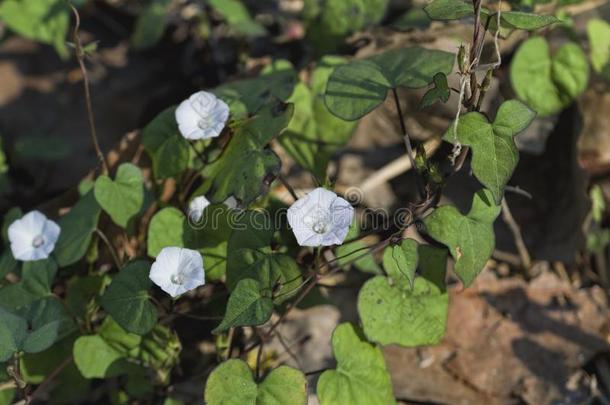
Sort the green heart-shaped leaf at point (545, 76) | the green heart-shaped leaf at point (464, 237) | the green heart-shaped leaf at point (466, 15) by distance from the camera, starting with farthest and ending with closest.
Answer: the green heart-shaped leaf at point (545, 76) < the green heart-shaped leaf at point (464, 237) < the green heart-shaped leaf at point (466, 15)

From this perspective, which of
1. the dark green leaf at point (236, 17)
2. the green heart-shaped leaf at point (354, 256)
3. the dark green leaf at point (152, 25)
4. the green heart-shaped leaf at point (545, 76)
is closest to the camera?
the green heart-shaped leaf at point (354, 256)

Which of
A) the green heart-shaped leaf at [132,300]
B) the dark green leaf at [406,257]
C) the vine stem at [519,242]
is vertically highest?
the dark green leaf at [406,257]

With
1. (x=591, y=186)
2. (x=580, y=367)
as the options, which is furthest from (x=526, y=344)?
(x=591, y=186)

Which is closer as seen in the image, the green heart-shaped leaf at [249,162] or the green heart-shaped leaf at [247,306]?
the green heart-shaped leaf at [247,306]

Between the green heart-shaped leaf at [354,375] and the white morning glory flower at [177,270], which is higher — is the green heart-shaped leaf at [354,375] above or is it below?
below

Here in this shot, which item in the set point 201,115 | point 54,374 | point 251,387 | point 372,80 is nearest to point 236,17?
point 201,115

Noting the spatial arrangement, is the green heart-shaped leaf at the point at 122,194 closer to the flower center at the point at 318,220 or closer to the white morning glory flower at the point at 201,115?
the white morning glory flower at the point at 201,115

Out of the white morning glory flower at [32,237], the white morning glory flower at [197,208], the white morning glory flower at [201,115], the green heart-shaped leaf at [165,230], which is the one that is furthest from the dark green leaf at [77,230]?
the white morning glory flower at [201,115]
